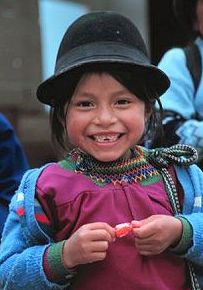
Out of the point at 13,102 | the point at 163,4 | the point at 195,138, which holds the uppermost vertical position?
the point at 195,138

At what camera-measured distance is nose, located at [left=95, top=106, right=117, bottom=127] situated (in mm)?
1944

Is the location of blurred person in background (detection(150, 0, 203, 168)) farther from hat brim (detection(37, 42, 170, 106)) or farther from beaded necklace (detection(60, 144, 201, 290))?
hat brim (detection(37, 42, 170, 106))

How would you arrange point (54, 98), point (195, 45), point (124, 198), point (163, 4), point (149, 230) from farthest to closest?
point (163, 4), point (195, 45), point (54, 98), point (124, 198), point (149, 230)

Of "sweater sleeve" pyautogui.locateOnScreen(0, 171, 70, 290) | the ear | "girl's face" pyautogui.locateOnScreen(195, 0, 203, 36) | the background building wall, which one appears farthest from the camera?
the background building wall

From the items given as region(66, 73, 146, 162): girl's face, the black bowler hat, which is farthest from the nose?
the black bowler hat

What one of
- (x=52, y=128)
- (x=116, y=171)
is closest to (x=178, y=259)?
(x=116, y=171)

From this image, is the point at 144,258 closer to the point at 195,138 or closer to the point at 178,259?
the point at 178,259

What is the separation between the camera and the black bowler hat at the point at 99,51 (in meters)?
1.97

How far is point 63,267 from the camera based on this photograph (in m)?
1.88

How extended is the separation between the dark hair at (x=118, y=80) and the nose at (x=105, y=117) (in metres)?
0.09

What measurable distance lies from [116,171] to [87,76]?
27 cm

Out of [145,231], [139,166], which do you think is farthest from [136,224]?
[139,166]

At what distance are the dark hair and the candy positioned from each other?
0.39 m

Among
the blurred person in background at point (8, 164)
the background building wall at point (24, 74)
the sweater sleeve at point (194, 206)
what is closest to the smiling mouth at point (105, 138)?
the sweater sleeve at point (194, 206)
